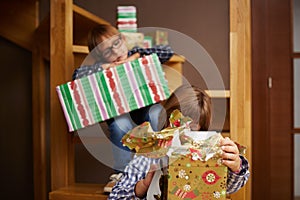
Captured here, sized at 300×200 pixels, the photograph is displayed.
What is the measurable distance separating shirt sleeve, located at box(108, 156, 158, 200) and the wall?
5.45ft

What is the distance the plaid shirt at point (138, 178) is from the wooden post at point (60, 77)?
702 mm

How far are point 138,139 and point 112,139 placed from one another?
743mm

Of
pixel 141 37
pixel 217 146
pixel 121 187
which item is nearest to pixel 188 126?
pixel 217 146

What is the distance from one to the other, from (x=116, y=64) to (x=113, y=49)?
0.07 m

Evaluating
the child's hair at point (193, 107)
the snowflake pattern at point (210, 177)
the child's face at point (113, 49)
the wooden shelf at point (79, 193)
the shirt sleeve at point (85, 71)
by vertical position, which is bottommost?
the wooden shelf at point (79, 193)

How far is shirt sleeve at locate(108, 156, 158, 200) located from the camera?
4.32 feet

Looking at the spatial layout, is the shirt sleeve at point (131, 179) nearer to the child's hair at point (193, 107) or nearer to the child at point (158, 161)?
the child at point (158, 161)

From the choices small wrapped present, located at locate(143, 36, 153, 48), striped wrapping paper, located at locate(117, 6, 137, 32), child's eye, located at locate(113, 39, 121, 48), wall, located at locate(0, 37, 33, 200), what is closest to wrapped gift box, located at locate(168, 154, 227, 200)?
child's eye, located at locate(113, 39, 121, 48)

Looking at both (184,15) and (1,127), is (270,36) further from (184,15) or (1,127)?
(1,127)

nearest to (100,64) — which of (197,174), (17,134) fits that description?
(197,174)

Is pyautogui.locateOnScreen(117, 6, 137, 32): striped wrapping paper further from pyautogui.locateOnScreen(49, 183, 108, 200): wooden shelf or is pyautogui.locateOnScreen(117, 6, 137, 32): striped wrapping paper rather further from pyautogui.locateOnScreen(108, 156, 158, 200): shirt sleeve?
pyautogui.locateOnScreen(108, 156, 158, 200): shirt sleeve

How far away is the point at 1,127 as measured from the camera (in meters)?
2.90

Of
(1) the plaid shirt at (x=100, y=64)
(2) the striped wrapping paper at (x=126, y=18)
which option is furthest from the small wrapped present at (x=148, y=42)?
(1) the plaid shirt at (x=100, y=64)

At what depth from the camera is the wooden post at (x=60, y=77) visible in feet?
6.54
